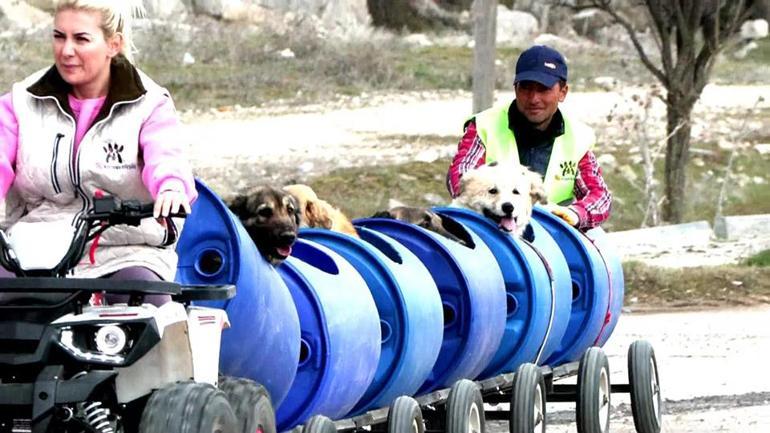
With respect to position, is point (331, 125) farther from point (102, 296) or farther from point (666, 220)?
point (102, 296)

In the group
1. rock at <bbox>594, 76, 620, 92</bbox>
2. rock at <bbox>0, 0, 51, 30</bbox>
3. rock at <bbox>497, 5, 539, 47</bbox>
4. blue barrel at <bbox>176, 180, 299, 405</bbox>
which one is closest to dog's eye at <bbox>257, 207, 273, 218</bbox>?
blue barrel at <bbox>176, 180, 299, 405</bbox>

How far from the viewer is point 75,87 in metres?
6.00

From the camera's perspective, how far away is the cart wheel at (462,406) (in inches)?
326

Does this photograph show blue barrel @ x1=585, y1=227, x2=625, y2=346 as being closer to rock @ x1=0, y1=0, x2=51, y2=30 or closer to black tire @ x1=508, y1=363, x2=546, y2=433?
black tire @ x1=508, y1=363, x2=546, y2=433

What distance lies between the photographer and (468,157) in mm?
10961

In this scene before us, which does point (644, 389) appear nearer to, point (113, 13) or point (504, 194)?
point (504, 194)

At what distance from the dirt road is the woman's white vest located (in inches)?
206

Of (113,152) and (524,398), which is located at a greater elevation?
(113,152)

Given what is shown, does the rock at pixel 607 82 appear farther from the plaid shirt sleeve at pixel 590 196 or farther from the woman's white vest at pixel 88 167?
the woman's white vest at pixel 88 167

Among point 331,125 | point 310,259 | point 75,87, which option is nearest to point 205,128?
point 331,125

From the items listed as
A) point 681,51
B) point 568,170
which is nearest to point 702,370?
point 568,170

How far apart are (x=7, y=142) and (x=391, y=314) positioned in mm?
2542

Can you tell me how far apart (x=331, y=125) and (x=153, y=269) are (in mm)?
18895

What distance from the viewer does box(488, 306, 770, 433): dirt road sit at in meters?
10.9
